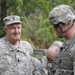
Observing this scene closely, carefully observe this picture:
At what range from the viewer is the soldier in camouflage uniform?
609cm

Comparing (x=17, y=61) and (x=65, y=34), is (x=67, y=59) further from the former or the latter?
(x=17, y=61)

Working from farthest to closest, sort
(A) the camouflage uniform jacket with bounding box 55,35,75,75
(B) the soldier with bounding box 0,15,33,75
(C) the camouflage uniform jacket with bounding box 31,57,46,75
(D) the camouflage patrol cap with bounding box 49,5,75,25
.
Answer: (B) the soldier with bounding box 0,15,33,75
(C) the camouflage uniform jacket with bounding box 31,57,46,75
(D) the camouflage patrol cap with bounding box 49,5,75,25
(A) the camouflage uniform jacket with bounding box 55,35,75,75

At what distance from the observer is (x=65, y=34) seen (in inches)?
172

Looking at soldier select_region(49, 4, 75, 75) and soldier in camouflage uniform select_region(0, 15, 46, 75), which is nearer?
soldier select_region(49, 4, 75, 75)

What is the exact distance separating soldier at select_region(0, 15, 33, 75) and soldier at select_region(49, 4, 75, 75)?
1.70 metres

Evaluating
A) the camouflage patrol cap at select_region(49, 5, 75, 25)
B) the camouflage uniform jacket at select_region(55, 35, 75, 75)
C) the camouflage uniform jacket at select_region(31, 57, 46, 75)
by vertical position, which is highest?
the camouflage patrol cap at select_region(49, 5, 75, 25)

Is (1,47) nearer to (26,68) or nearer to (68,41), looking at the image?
(26,68)

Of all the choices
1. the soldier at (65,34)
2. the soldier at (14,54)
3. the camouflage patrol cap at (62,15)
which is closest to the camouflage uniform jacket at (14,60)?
the soldier at (14,54)

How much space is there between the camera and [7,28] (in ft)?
20.7

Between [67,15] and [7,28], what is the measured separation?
2.05 m

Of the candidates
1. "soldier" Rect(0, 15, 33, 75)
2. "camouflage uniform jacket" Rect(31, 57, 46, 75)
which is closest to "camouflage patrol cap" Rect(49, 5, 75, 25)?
"camouflage uniform jacket" Rect(31, 57, 46, 75)

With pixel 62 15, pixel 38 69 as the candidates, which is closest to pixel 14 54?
pixel 38 69

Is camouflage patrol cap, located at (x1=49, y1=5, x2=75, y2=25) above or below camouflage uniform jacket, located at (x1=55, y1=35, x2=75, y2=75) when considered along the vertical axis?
above

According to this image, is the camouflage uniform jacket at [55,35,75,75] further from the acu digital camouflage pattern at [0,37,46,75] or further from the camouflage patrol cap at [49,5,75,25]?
the acu digital camouflage pattern at [0,37,46,75]
